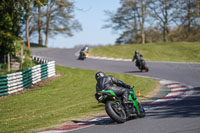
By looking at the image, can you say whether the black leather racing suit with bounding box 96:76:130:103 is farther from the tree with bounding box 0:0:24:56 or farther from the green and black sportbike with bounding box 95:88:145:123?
the tree with bounding box 0:0:24:56

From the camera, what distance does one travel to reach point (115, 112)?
7930mm

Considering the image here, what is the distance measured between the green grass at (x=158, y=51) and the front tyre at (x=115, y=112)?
1143 inches

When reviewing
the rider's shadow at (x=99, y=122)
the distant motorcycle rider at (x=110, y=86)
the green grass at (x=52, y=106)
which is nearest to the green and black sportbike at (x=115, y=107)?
the distant motorcycle rider at (x=110, y=86)

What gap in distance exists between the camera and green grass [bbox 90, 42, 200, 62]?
37938 mm

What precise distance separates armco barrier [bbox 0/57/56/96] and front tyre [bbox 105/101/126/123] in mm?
10271

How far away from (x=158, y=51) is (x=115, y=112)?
114 feet

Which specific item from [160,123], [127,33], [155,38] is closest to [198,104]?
[160,123]

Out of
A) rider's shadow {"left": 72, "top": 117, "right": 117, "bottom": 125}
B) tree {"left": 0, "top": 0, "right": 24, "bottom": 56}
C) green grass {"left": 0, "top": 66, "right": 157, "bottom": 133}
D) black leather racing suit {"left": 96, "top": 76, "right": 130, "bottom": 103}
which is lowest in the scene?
green grass {"left": 0, "top": 66, "right": 157, "bottom": 133}

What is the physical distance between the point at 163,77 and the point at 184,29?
37236mm

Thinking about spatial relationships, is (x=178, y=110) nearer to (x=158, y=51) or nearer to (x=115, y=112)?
(x=115, y=112)

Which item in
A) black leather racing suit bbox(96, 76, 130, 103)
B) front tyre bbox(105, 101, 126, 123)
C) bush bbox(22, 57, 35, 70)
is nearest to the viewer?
front tyre bbox(105, 101, 126, 123)

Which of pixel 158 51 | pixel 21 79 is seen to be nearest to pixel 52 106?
pixel 21 79

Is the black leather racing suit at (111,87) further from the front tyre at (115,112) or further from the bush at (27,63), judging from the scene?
the bush at (27,63)

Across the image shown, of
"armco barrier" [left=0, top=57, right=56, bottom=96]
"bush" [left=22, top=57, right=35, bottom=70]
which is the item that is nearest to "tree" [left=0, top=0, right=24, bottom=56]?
"bush" [left=22, top=57, right=35, bottom=70]
